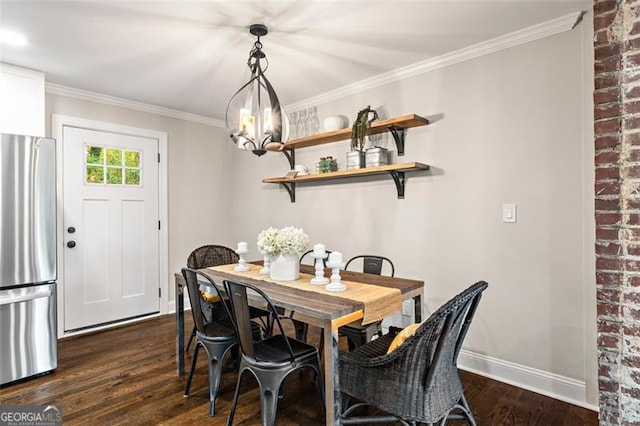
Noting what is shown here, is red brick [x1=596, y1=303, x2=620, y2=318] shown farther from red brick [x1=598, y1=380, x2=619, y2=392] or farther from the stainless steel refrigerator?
the stainless steel refrigerator

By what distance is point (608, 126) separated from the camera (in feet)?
5.76

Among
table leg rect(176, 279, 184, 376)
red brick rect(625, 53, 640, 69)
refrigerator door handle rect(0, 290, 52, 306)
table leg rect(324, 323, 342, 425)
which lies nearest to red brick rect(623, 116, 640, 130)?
red brick rect(625, 53, 640, 69)

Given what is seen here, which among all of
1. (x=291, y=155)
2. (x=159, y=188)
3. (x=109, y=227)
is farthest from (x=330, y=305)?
(x=159, y=188)

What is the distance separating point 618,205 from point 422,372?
1234 millimetres

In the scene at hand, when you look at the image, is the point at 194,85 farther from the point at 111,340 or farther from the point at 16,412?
the point at 16,412

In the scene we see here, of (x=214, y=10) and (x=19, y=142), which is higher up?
(x=214, y=10)

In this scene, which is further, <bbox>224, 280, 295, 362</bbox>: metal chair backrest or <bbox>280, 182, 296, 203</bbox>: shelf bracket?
<bbox>280, 182, 296, 203</bbox>: shelf bracket

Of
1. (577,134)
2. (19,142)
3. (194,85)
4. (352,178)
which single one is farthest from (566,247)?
(19,142)

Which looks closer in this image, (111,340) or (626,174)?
(626,174)

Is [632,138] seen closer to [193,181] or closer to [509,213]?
[509,213]

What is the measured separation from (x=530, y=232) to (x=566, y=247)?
0.22 meters

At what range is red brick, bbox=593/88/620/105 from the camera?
173 cm

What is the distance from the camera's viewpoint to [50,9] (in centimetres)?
212

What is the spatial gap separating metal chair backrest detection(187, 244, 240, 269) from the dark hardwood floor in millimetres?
768
